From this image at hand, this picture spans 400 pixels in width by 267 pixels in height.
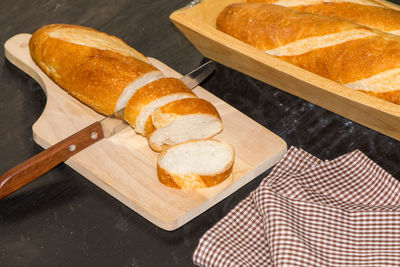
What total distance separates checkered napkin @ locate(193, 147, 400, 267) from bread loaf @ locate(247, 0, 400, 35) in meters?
0.53

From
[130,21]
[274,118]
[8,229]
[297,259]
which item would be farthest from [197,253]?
[130,21]

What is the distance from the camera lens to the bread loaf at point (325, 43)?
167cm

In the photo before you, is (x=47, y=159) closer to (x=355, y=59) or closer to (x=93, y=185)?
(x=93, y=185)

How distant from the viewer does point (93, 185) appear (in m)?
1.67

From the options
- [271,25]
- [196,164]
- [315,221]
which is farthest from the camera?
[271,25]

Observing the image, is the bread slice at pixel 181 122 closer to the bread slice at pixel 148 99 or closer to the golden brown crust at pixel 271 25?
the bread slice at pixel 148 99

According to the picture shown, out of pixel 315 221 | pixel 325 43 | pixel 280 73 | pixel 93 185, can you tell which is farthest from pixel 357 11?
pixel 93 185

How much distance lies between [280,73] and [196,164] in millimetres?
392

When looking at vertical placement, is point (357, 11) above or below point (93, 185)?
above

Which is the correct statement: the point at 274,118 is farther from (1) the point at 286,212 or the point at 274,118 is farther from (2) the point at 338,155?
(1) the point at 286,212

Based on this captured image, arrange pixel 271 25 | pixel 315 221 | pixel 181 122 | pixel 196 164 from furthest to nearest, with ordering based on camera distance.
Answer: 1. pixel 271 25
2. pixel 181 122
3. pixel 196 164
4. pixel 315 221

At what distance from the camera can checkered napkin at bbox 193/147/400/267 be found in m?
1.33

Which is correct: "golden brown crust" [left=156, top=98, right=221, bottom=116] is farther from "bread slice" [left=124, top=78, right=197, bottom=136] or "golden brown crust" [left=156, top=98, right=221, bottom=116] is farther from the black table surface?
the black table surface

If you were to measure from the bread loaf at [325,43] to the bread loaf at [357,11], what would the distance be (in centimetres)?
10
